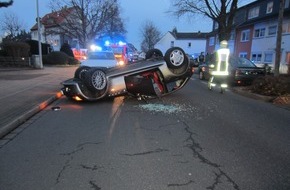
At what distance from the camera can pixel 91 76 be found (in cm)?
953

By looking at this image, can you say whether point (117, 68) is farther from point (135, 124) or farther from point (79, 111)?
point (135, 124)

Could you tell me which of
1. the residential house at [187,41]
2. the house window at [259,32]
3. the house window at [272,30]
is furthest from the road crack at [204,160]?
the residential house at [187,41]

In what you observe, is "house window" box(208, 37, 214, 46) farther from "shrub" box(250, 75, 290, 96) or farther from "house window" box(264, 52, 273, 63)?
"shrub" box(250, 75, 290, 96)

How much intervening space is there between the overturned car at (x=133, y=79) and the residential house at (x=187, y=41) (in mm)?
72653

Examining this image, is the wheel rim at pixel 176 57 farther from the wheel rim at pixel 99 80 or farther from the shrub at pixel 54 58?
the shrub at pixel 54 58

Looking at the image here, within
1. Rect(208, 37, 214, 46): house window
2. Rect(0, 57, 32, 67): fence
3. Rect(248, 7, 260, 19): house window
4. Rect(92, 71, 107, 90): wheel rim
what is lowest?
Rect(0, 57, 32, 67): fence

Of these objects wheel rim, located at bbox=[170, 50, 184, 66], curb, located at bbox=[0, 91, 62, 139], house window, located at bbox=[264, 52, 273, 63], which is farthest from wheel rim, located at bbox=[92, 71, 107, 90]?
house window, located at bbox=[264, 52, 273, 63]

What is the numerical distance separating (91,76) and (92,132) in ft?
11.0

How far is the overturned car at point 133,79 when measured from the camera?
382 inches

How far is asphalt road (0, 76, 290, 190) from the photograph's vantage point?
4.10 meters

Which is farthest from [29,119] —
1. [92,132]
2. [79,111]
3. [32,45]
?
[32,45]

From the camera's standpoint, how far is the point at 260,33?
35.2 metres

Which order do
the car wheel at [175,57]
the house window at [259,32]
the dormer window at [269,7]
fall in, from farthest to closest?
the house window at [259,32] → the dormer window at [269,7] → the car wheel at [175,57]

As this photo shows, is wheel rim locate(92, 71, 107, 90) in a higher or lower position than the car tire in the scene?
lower
